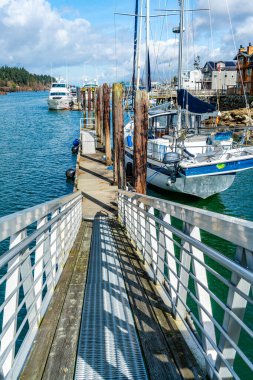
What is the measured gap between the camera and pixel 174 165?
1551 cm

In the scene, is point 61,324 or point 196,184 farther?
point 196,184

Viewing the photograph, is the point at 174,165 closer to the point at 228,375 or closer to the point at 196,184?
the point at 196,184

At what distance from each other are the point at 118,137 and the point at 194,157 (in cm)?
326

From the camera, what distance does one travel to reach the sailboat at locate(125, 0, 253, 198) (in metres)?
15.2

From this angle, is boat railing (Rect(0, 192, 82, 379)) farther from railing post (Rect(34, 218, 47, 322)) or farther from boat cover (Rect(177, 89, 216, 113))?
boat cover (Rect(177, 89, 216, 113))

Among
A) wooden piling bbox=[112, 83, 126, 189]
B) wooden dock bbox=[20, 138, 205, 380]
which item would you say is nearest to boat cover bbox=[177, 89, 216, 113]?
wooden piling bbox=[112, 83, 126, 189]

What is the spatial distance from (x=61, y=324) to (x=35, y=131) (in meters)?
47.8

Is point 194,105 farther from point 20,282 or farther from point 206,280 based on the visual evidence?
point 20,282

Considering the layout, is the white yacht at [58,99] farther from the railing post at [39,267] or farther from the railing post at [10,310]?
the railing post at [10,310]

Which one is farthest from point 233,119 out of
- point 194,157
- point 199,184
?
point 194,157

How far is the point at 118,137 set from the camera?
15.1 m

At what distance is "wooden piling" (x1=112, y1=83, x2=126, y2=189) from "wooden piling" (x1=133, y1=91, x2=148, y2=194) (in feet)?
6.50

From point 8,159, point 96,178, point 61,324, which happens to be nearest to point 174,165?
point 96,178

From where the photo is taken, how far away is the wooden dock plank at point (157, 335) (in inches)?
109
